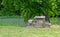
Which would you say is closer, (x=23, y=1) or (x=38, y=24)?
(x=38, y=24)

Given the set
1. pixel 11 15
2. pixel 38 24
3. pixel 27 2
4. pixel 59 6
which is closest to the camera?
pixel 38 24

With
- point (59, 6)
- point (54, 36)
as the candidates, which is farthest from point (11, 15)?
point (54, 36)

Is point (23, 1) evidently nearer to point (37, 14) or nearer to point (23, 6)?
point (23, 6)

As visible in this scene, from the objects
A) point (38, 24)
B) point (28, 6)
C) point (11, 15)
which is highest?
point (28, 6)

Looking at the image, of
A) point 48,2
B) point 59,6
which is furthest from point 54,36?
point 59,6

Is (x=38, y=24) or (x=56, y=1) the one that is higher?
(x=56, y=1)

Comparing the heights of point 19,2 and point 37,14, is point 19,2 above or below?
above

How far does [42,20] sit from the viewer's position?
15195 millimetres

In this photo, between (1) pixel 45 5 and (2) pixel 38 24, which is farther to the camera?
(1) pixel 45 5

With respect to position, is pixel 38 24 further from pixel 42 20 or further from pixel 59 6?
pixel 59 6

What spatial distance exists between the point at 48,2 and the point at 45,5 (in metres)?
0.47

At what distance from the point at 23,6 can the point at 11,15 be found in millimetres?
13574

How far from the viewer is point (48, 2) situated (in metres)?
16.0

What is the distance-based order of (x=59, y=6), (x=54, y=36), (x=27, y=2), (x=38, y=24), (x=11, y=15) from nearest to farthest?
(x=54, y=36) → (x=38, y=24) → (x=27, y=2) → (x=59, y=6) → (x=11, y=15)
